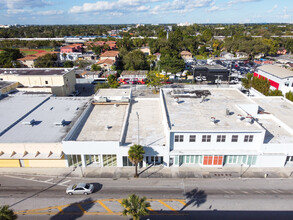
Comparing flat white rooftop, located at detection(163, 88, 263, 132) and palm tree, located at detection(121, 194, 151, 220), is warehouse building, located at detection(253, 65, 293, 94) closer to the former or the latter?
flat white rooftop, located at detection(163, 88, 263, 132)

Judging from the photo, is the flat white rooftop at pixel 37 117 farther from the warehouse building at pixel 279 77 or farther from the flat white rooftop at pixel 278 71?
the flat white rooftop at pixel 278 71

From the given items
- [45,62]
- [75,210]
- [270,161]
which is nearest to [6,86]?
[75,210]

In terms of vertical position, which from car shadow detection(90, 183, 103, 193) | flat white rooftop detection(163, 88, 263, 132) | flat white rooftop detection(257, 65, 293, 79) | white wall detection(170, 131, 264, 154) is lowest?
car shadow detection(90, 183, 103, 193)

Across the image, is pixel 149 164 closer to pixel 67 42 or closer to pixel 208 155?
pixel 208 155

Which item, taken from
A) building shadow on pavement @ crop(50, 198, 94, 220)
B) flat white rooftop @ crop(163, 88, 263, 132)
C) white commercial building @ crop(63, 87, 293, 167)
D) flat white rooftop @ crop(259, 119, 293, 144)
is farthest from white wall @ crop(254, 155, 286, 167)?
building shadow on pavement @ crop(50, 198, 94, 220)

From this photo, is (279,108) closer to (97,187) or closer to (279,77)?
(279,77)

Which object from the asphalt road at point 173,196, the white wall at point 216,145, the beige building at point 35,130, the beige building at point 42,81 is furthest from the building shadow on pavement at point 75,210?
the beige building at point 42,81
